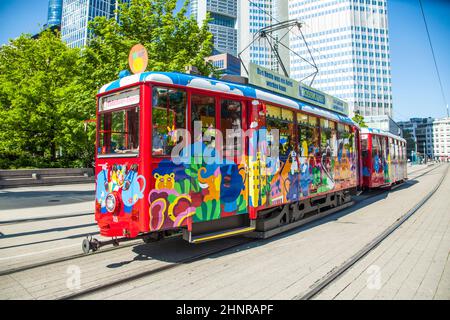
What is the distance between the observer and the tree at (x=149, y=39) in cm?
1423

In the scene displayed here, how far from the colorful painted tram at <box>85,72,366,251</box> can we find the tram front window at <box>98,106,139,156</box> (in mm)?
18

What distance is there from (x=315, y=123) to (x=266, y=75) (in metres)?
2.10

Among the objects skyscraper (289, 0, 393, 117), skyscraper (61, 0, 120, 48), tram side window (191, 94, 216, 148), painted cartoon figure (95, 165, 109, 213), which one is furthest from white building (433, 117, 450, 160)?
painted cartoon figure (95, 165, 109, 213)

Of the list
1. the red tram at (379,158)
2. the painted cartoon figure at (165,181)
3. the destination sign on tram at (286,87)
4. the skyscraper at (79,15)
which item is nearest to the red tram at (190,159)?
the painted cartoon figure at (165,181)

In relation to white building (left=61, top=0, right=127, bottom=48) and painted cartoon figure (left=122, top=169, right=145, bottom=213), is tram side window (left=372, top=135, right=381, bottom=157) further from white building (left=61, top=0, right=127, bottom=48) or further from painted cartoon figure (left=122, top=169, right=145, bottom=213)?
white building (left=61, top=0, right=127, bottom=48)

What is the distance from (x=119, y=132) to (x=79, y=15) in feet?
402

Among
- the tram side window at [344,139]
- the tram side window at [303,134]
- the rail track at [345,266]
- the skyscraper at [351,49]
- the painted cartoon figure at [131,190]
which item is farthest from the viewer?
the skyscraper at [351,49]

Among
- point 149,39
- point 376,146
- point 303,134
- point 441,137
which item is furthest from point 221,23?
point 303,134

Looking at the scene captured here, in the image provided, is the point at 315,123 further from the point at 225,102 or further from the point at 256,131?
the point at 225,102

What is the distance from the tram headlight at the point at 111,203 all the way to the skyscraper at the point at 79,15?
4484 inches

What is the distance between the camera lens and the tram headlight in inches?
196

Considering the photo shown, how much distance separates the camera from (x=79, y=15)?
106250mm

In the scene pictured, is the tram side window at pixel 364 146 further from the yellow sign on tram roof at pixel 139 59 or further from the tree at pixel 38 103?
the tree at pixel 38 103
